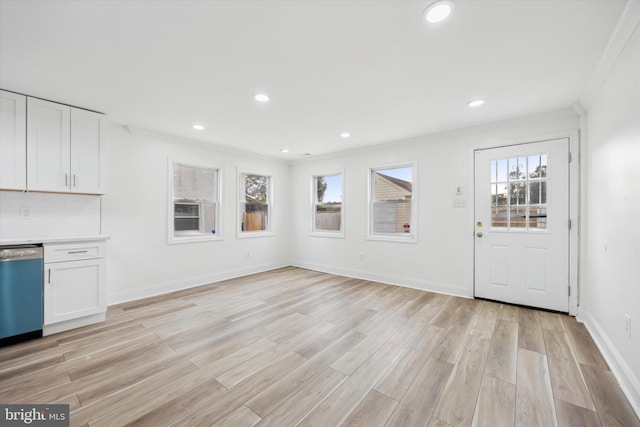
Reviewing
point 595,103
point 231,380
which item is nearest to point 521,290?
point 595,103

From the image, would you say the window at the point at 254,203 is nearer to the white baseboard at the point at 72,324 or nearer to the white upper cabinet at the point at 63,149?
the white upper cabinet at the point at 63,149

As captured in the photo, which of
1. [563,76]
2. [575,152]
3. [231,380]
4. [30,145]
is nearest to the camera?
[231,380]

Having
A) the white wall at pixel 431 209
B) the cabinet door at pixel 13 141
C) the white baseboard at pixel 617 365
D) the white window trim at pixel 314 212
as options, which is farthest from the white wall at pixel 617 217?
the cabinet door at pixel 13 141

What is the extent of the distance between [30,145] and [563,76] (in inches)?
213

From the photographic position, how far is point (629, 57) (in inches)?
72.3

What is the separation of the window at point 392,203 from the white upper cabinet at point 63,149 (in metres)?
4.13

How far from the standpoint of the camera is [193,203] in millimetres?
4676

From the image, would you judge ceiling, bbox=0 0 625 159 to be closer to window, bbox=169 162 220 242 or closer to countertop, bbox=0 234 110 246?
window, bbox=169 162 220 242

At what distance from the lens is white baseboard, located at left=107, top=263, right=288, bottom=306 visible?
3719 millimetres

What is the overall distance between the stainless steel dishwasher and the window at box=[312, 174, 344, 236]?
4219 millimetres

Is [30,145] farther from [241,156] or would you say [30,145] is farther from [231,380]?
[231,380]

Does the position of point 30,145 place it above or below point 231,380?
above

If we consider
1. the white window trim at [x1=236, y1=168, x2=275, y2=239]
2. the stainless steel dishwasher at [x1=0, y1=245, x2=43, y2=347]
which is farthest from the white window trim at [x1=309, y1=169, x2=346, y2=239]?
the stainless steel dishwasher at [x1=0, y1=245, x2=43, y2=347]

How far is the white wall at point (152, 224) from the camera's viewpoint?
370 centimetres
